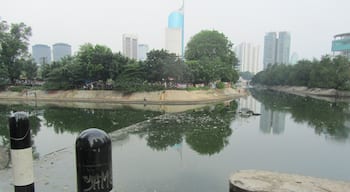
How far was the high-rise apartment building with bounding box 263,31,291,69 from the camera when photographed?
117m

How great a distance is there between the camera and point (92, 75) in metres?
32.3

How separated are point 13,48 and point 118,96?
2088 centimetres

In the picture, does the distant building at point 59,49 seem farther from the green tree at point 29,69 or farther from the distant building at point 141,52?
the green tree at point 29,69

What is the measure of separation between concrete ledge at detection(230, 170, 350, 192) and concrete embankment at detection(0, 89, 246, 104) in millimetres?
22964

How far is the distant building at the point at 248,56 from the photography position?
132250 millimetres

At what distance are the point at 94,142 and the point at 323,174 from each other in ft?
26.5

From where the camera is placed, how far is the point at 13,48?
126 feet

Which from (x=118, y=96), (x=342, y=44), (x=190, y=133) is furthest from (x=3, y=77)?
(x=342, y=44)

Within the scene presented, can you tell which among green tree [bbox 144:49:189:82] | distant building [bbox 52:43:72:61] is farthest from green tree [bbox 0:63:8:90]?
distant building [bbox 52:43:72:61]

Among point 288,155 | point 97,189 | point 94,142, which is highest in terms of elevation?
point 94,142

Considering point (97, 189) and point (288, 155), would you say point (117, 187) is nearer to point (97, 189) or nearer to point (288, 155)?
point (97, 189)

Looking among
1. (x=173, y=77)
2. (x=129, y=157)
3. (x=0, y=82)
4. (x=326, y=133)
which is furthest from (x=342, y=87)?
(x=0, y=82)

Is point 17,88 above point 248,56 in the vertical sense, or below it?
below

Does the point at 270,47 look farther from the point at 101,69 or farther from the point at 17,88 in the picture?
the point at 17,88
